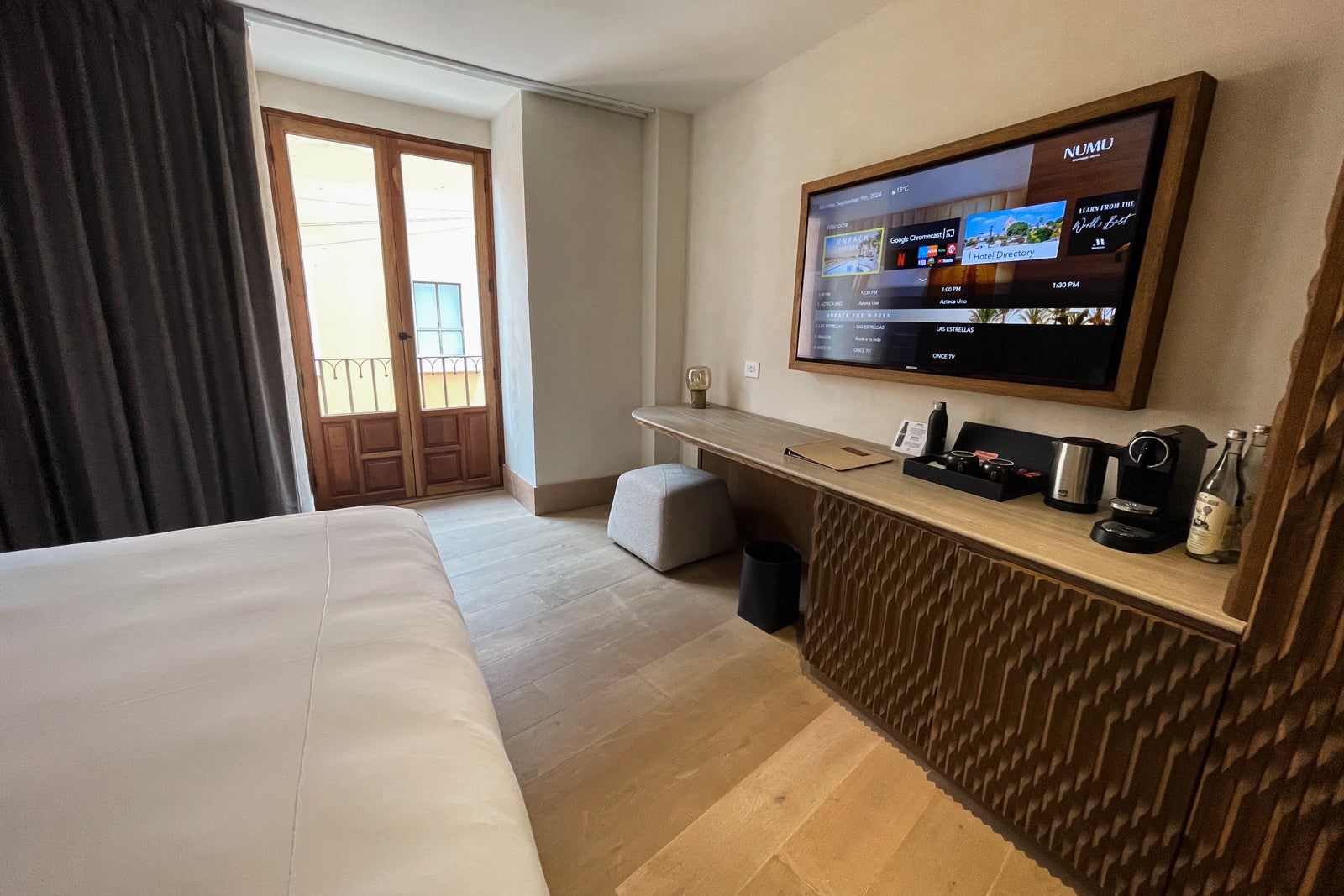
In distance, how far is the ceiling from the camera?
2.15m

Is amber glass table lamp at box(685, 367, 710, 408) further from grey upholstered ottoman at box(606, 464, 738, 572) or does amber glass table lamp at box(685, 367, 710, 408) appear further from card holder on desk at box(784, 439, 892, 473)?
card holder on desk at box(784, 439, 892, 473)

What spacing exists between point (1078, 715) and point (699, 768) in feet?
3.27

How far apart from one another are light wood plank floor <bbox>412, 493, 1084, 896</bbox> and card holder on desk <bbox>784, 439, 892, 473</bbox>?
826 millimetres

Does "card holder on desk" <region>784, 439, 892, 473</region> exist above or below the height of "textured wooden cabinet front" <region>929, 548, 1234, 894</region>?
above

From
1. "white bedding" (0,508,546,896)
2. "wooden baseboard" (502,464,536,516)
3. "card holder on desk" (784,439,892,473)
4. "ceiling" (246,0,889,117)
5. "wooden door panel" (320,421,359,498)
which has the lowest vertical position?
"wooden baseboard" (502,464,536,516)

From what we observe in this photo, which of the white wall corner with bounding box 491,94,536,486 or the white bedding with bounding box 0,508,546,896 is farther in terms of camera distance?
the white wall corner with bounding box 491,94,536,486

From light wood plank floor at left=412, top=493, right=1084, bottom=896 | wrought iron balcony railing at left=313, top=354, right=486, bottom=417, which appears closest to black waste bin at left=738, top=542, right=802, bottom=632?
light wood plank floor at left=412, top=493, right=1084, bottom=896

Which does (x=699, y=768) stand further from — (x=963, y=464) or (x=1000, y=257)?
(x=1000, y=257)

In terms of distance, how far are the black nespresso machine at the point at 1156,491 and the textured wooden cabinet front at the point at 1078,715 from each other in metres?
0.24

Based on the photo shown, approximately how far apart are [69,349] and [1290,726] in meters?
3.76

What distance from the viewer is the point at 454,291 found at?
145 inches

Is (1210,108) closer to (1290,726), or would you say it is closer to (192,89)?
(1290,726)

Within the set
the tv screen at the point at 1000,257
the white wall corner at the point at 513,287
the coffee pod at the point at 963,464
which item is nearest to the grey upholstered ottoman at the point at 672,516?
the white wall corner at the point at 513,287

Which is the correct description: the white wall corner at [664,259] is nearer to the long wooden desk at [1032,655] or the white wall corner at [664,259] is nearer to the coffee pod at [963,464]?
the long wooden desk at [1032,655]
